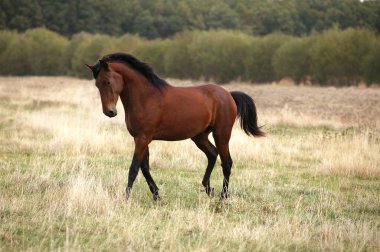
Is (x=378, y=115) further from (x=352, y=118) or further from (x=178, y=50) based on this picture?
(x=178, y=50)

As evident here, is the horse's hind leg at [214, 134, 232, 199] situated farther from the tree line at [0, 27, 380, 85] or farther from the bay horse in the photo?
the tree line at [0, 27, 380, 85]

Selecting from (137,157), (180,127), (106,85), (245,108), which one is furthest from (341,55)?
(106,85)

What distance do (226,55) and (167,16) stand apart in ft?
197

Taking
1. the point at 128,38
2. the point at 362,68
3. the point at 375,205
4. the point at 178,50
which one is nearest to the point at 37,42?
the point at 128,38

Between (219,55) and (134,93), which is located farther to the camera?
(219,55)

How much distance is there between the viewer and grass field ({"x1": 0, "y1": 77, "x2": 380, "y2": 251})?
5984 mm

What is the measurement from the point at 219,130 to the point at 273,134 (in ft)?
27.1

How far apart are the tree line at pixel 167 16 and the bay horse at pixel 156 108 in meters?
94.9

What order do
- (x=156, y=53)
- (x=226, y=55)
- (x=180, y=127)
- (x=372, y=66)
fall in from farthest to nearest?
(x=156, y=53), (x=226, y=55), (x=372, y=66), (x=180, y=127)

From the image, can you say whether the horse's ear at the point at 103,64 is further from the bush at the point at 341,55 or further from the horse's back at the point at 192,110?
the bush at the point at 341,55

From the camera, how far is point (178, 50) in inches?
2625

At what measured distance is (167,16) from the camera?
118m

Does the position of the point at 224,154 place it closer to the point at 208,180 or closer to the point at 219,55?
the point at 208,180

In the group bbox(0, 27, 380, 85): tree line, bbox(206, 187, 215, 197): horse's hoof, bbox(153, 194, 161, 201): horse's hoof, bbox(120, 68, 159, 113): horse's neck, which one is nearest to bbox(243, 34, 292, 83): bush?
bbox(0, 27, 380, 85): tree line
